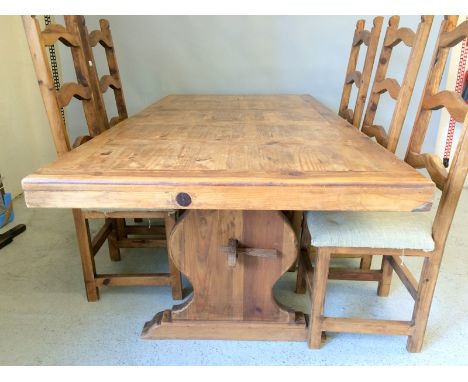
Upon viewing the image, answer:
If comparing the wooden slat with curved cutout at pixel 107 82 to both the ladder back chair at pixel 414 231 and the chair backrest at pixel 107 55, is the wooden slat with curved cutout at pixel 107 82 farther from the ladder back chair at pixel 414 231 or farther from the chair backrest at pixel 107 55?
the ladder back chair at pixel 414 231

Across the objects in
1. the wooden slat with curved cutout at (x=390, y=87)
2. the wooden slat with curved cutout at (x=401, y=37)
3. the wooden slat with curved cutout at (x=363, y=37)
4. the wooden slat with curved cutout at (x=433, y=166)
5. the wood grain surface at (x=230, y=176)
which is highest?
the wooden slat with curved cutout at (x=401, y=37)

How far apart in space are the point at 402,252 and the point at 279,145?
518mm

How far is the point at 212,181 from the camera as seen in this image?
0.88m

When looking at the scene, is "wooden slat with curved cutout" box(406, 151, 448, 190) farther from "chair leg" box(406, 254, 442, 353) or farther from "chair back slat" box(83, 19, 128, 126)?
"chair back slat" box(83, 19, 128, 126)

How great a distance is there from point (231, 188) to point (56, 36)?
0.94 metres

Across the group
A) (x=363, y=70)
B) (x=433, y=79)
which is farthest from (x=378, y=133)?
(x=363, y=70)

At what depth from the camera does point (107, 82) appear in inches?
75.9

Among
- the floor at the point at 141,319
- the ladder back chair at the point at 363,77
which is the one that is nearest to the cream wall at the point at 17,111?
the floor at the point at 141,319

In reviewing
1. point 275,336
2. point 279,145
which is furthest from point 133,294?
point 279,145

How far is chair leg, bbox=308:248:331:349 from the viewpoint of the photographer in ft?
3.97

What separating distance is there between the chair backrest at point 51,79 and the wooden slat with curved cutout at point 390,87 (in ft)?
4.03

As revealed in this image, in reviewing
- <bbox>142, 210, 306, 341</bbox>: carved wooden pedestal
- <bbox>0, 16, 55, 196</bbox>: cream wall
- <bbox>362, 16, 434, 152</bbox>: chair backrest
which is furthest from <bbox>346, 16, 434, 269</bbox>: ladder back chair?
<bbox>0, 16, 55, 196</bbox>: cream wall

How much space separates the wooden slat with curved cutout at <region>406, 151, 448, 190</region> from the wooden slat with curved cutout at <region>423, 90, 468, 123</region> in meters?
0.14

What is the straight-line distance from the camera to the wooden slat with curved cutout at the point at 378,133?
1521mm
